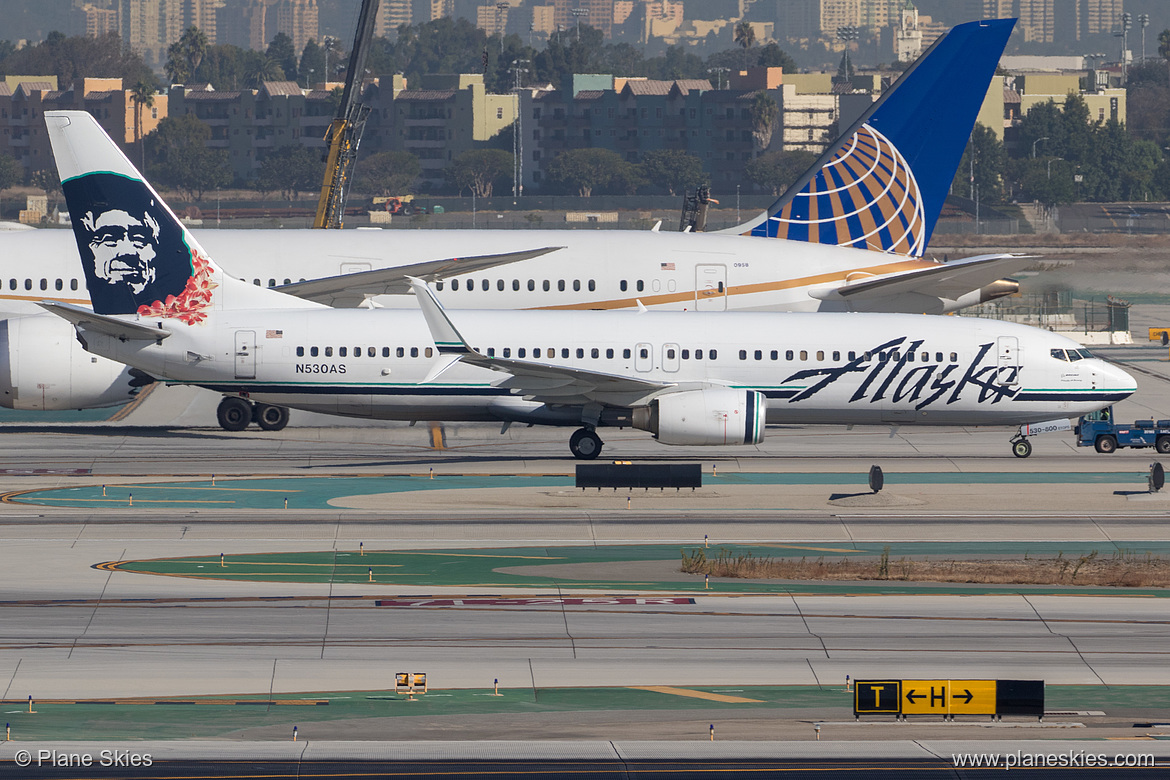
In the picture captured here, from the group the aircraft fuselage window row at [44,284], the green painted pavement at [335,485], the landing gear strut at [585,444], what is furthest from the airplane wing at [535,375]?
the aircraft fuselage window row at [44,284]

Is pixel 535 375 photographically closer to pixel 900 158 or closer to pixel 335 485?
pixel 335 485

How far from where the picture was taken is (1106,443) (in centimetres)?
4838

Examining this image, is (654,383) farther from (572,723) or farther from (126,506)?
(572,723)

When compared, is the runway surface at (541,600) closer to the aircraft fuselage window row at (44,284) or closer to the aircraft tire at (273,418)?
the aircraft tire at (273,418)

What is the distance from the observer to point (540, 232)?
187 feet

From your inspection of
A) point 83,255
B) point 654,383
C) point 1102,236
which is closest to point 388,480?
point 654,383

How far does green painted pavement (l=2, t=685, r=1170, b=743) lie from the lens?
22.2 meters

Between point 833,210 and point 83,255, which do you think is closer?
point 83,255

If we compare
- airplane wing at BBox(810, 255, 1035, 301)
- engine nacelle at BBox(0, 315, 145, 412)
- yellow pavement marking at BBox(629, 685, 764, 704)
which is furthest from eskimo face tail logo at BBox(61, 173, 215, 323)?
yellow pavement marking at BBox(629, 685, 764, 704)

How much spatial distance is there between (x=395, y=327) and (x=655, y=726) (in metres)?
24.4

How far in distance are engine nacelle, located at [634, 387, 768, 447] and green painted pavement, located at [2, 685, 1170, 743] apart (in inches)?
726

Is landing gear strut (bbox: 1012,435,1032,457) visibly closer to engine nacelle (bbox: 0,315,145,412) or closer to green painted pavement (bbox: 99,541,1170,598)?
green painted pavement (bbox: 99,541,1170,598)

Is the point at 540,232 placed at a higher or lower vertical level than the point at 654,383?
higher

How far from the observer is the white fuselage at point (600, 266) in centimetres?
5338
